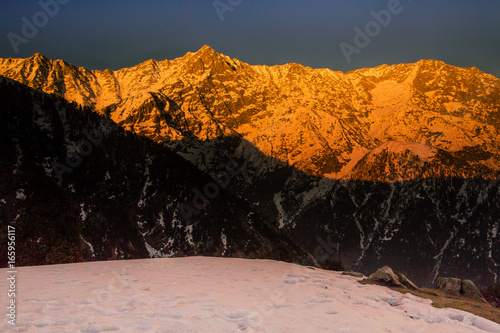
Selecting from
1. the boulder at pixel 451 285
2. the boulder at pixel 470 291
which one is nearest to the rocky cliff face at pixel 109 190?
the boulder at pixel 451 285

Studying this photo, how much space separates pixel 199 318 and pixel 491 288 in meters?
19.6

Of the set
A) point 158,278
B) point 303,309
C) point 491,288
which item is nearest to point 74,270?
point 158,278

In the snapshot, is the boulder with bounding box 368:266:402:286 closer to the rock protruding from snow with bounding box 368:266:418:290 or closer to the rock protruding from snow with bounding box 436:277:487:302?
the rock protruding from snow with bounding box 368:266:418:290

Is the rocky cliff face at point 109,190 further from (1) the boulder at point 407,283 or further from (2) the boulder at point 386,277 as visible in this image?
(1) the boulder at point 407,283

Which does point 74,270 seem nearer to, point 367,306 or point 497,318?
point 367,306

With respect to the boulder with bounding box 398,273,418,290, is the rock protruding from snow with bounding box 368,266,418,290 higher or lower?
higher

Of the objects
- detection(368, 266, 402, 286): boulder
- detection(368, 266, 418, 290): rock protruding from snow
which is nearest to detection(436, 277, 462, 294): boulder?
detection(368, 266, 418, 290): rock protruding from snow

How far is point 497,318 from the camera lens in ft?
41.6

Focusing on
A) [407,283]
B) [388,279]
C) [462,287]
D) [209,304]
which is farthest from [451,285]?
[209,304]

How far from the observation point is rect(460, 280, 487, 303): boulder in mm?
17359

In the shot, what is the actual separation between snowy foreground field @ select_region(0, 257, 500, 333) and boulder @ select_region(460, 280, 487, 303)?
15.4 feet

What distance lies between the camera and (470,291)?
1784cm

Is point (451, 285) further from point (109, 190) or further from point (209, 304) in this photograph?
point (109, 190)

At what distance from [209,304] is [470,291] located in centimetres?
1304
